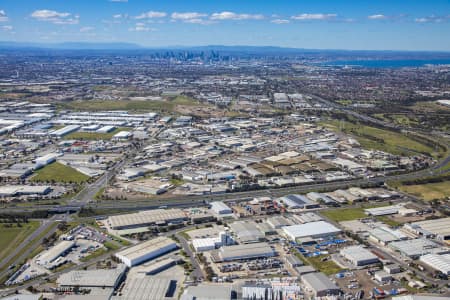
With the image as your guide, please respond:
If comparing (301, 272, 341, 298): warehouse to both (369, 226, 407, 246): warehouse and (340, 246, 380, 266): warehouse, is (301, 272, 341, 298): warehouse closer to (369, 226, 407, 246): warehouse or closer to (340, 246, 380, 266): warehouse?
(340, 246, 380, 266): warehouse

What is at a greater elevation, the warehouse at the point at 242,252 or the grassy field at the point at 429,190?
the grassy field at the point at 429,190

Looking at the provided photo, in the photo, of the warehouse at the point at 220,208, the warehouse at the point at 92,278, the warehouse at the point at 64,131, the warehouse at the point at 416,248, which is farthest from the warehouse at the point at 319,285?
the warehouse at the point at 64,131

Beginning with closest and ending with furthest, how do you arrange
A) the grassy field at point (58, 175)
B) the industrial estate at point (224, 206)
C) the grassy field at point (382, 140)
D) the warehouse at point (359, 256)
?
the industrial estate at point (224, 206) < the warehouse at point (359, 256) < the grassy field at point (58, 175) < the grassy field at point (382, 140)

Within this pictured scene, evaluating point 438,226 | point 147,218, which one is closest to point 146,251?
point 147,218

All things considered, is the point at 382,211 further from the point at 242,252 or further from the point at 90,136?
the point at 90,136

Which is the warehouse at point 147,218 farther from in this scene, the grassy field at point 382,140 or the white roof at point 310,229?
the grassy field at point 382,140

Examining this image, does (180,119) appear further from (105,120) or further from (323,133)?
(323,133)

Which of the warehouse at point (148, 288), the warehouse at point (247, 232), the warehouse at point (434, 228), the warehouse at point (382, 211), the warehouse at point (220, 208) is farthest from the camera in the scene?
the warehouse at point (382, 211)

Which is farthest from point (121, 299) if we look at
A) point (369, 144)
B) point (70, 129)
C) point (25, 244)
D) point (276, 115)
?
point (276, 115)

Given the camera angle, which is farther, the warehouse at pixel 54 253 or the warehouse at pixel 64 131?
the warehouse at pixel 64 131
